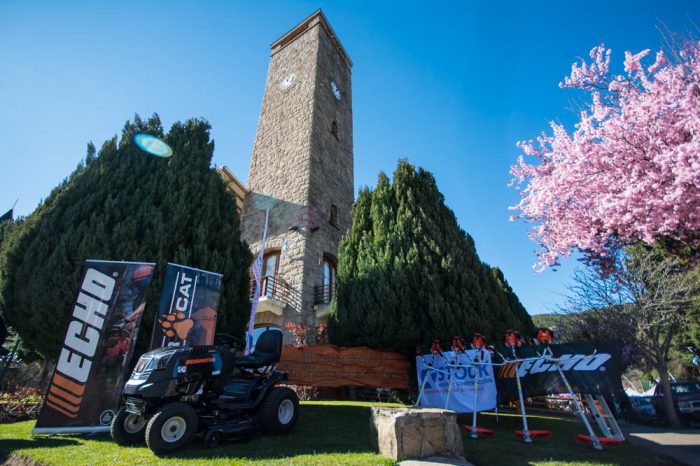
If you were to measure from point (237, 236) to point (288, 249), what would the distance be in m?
5.00

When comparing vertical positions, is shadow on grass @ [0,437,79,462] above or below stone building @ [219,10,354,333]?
below

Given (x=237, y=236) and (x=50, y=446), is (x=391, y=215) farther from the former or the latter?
(x=50, y=446)

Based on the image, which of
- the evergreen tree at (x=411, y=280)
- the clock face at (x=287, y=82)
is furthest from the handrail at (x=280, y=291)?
the clock face at (x=287, y=82)

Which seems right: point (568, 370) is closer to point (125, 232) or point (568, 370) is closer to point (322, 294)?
point (125, 232)

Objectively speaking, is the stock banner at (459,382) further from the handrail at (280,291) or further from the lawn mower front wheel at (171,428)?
the handrail at (280,291)

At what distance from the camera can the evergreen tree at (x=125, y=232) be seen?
6055mm

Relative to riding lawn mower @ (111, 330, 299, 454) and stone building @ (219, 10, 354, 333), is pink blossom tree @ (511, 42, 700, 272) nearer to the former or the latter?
riding lawn mower @ (111, 330, 299, 454)

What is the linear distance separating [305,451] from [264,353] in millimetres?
1591

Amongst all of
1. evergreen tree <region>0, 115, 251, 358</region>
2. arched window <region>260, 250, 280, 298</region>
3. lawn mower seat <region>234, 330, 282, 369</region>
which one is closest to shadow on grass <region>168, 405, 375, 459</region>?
lawn mower seat <region>234, 330, 282, 369</region>

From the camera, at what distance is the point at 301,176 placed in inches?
570

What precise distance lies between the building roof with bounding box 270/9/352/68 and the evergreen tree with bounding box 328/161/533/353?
1451 centimetres

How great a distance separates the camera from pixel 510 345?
225 inches

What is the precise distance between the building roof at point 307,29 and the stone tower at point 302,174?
0.06m

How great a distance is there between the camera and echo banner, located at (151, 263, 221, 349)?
5961 mm
